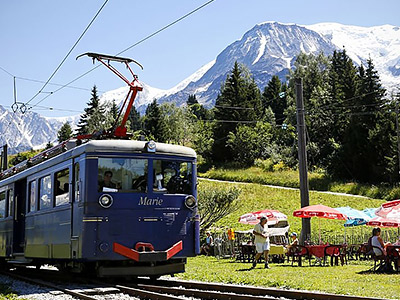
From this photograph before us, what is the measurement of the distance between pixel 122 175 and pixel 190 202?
167 cm

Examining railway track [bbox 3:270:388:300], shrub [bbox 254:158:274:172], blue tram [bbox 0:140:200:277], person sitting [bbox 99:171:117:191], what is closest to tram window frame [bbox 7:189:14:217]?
blue tram [bbox 0:140:200:277]

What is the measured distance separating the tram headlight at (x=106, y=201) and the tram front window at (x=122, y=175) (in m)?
0.16

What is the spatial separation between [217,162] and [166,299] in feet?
216

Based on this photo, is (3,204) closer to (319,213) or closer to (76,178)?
(76,178)

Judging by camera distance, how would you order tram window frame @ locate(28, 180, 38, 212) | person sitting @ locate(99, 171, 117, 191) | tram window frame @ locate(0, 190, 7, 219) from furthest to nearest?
1. tram window frame @ locate(0, 190, 7, 219)
2. tram window frame @ locate(28, 180, 38, 212)
3. person sitting @ locate(99, 171, 117, 191)

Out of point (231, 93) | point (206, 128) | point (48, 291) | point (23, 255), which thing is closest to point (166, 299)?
point (48, 291)

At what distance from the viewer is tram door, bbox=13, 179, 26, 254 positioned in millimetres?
16016

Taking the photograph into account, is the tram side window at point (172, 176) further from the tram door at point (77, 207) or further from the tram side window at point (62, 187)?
the tram side window at point (62, 187)

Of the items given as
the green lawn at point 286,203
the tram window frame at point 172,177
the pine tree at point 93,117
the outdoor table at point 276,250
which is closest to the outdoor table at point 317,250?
the outdoor table at point 276,250

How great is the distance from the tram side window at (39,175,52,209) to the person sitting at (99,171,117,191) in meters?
2.35

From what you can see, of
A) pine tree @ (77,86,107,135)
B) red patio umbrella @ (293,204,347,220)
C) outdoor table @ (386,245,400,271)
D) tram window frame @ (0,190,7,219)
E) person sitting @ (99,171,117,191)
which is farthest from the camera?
pine tree @ (77,86,107,135)

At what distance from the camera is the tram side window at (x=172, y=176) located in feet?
40.2

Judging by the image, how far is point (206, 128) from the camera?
89938 millimetres

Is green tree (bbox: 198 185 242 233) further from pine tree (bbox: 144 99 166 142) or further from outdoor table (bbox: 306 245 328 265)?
pine tree (bbox: 144 99 166 142)
